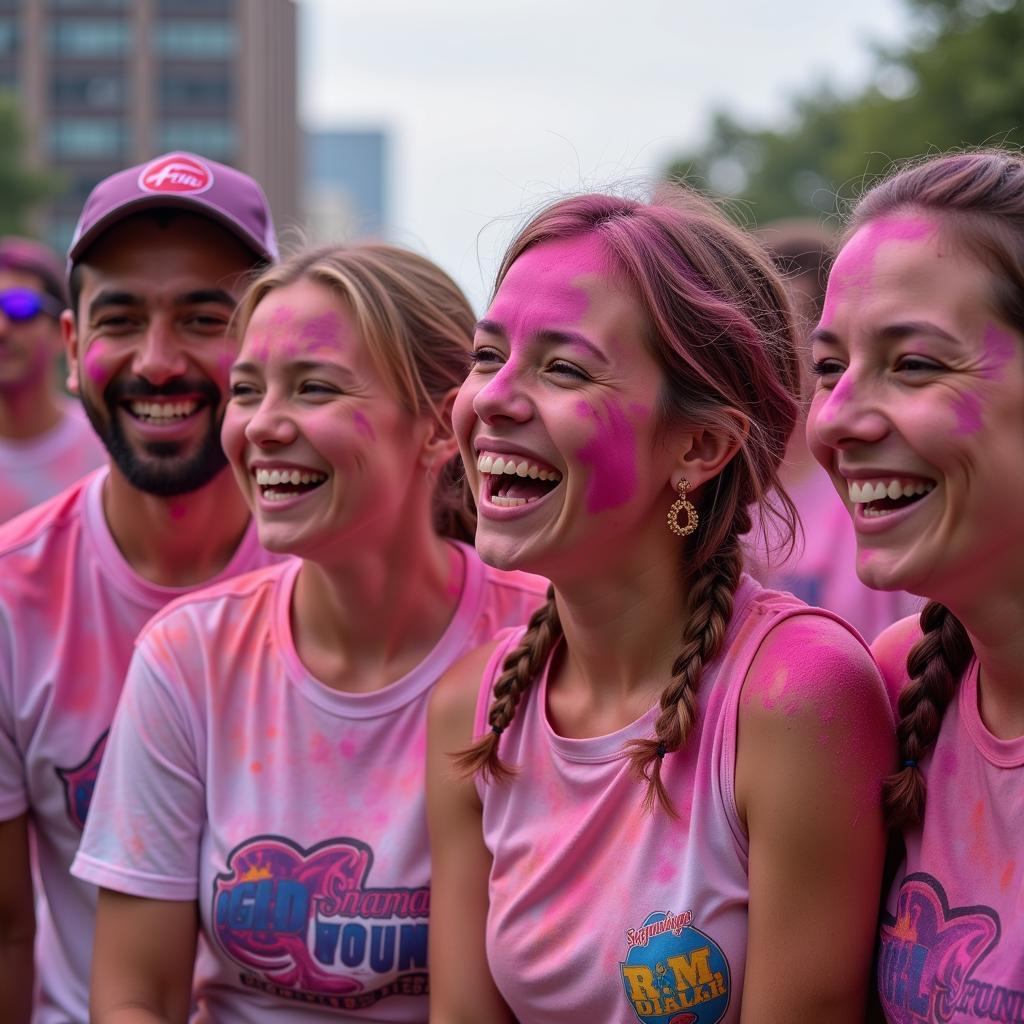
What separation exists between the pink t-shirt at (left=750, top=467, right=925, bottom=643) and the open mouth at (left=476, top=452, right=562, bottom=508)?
6.44ft

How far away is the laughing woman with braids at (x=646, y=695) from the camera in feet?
7.93

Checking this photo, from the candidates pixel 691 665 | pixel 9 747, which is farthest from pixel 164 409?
pixel 691 665

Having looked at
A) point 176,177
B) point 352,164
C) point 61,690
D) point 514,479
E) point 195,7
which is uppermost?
point 195,7

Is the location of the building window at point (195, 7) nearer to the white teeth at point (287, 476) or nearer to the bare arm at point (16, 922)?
the bare arm at point (16, 922)

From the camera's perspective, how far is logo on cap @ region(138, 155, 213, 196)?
3.81 meters

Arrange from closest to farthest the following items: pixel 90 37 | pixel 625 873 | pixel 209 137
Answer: pixel 625 873 → pixel 209 137 → pixel 90 37

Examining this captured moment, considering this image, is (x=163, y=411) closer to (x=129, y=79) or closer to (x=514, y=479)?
(x=514, y=479)

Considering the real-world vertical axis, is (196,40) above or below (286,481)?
above

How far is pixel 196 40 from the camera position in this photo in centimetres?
8238

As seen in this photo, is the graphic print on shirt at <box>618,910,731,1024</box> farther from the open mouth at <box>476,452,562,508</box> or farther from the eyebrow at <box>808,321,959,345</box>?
the eyebrow at <box>808,321,959,345</box>

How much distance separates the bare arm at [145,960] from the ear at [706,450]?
1387 millimetres

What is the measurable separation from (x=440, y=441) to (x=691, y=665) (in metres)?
1.07

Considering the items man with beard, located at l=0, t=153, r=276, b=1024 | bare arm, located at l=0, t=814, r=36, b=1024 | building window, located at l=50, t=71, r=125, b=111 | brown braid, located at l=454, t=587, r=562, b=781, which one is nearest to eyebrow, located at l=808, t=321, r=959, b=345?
brown braid, located at l=454, t=587, r=562, b=781

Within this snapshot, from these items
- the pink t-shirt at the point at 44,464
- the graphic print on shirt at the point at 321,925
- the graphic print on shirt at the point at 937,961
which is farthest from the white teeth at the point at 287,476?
the pink t-shirt at the point at 44,464
